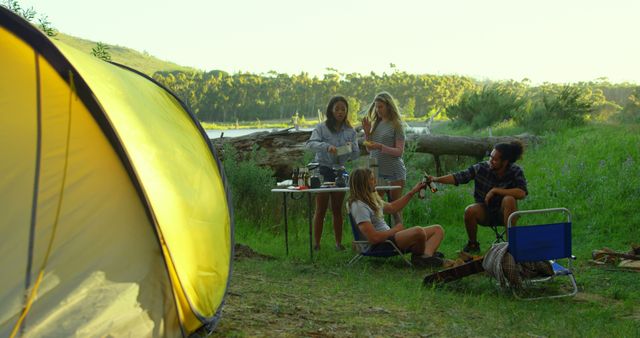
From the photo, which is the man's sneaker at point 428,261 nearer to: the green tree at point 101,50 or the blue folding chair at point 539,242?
the blue folding chair at point 539,242

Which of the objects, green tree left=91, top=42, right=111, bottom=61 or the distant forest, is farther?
the distant forest

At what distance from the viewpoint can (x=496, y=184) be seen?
7.16 metres

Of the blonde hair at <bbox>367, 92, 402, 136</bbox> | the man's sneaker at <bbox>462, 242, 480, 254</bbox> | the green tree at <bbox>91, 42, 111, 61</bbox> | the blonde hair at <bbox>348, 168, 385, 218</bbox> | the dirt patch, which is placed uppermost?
the green tree at <bbox>91, 42, 111, 61</bbox>

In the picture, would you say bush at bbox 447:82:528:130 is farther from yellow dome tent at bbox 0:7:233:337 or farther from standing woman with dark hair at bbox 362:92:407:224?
yellow dome tent at bbox 0:7:233:337

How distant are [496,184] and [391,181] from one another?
3.70 ft

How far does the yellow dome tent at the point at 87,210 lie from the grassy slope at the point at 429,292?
524 mm

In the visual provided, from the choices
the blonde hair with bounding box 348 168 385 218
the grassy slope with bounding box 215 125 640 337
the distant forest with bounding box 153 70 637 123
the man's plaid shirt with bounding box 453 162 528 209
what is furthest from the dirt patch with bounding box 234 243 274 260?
the distant forest with bounding box 153 70 637 123

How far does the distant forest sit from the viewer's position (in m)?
34.0

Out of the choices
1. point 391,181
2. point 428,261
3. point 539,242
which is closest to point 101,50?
point 391,181

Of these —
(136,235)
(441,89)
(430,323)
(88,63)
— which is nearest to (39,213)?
(136,235)

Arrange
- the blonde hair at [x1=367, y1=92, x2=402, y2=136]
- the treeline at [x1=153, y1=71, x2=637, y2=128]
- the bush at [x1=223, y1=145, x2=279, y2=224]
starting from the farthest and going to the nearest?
the treeline at [x1=153, y1=71, x2=637, y2=128] < the bush at [x1=223, y1=145, x2=279, y2=224] < the blonde hair at [x1=367, y1=92, x2=402, y2=136]

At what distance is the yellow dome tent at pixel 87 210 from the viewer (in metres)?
4.08

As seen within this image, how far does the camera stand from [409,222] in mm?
9984

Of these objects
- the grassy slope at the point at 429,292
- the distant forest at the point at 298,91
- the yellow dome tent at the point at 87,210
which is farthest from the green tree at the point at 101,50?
the distant forest at the point at 298,91
